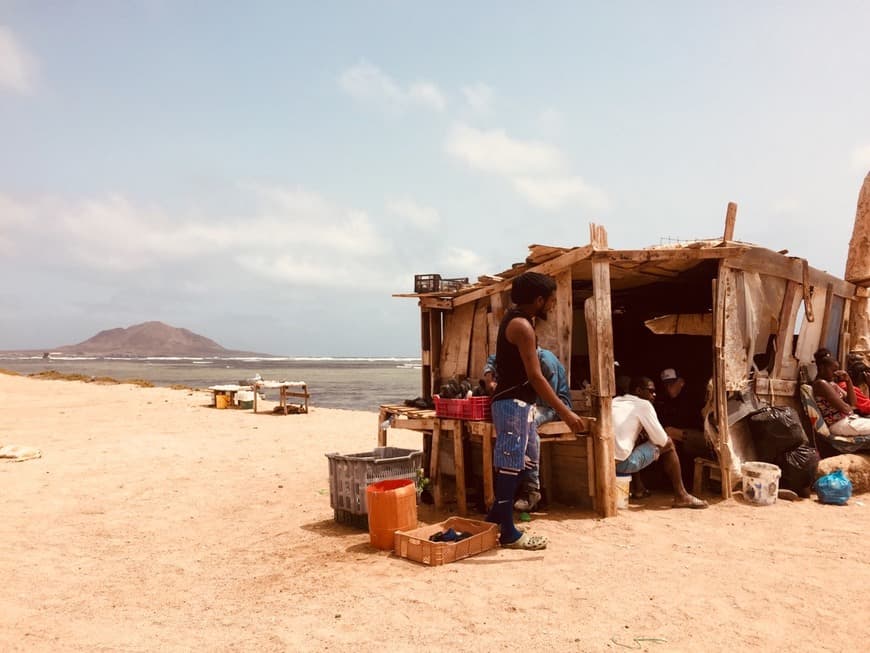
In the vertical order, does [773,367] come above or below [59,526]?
above

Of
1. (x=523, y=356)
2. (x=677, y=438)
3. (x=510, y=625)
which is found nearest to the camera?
(x=510, y=625)

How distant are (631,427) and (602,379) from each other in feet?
2.35

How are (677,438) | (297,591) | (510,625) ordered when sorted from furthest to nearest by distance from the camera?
(677,438) < (297,591) < (510,625)

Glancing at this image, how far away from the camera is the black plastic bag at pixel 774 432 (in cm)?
772

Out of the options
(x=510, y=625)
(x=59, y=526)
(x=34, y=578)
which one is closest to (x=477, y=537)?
(x=510, y=625)

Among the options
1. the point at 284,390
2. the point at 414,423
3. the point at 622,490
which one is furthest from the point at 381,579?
the point at 284,390

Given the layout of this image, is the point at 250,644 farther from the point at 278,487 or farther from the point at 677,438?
the point at 677,438

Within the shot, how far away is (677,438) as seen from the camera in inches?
327

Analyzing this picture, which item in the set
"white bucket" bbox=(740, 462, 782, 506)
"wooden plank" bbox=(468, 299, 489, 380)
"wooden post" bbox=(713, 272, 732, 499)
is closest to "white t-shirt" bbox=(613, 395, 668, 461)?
"wooden post" bbox=(713, 272, 732, 499)

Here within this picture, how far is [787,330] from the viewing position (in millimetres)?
8742

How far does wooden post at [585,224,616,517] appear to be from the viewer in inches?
265

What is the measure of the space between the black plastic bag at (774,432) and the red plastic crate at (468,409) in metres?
3.75

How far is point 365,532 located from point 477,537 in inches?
59.8

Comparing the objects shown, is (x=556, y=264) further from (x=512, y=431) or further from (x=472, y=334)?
(x=512, y=431)
